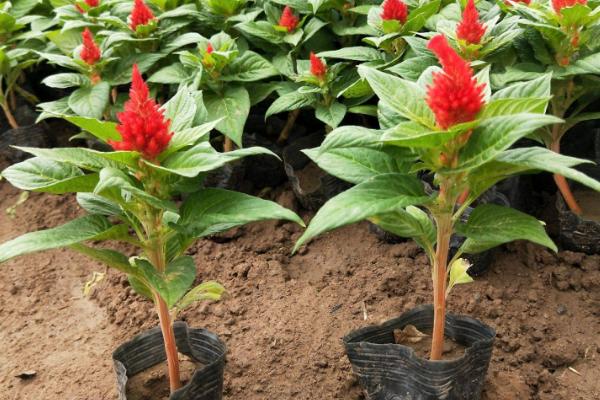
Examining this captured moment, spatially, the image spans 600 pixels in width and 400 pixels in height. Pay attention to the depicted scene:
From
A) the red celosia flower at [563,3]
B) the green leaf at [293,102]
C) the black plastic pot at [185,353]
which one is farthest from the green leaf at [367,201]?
the green leaf at [293,102]

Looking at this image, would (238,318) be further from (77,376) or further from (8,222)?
(8,222)

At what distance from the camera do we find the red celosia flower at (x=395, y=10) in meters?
3.03

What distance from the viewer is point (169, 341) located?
218 cm

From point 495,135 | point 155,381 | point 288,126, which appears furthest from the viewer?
point 288,126

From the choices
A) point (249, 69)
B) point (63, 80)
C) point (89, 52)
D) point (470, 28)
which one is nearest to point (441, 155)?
point (470, 28)

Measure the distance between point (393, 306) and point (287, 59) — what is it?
1.51 metres

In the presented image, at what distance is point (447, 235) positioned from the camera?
6.46 feet

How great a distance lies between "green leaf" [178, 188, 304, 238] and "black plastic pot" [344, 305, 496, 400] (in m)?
0.68

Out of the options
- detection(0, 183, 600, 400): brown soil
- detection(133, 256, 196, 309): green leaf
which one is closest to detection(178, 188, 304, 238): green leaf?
detection(133, 256, 196, 309): green leaf

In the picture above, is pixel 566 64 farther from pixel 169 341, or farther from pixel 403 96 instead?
pixel 169 341

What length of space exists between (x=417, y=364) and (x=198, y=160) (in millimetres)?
950

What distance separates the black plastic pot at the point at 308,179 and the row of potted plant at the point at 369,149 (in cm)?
38

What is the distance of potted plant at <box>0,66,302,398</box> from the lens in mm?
1747

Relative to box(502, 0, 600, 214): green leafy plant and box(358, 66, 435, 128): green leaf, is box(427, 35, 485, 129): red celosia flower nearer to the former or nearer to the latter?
box(358, 66, 435, 128): green leaf
